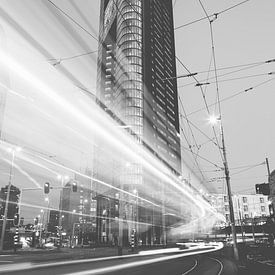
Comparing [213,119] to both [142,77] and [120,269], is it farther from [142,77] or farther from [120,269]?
[142,77]

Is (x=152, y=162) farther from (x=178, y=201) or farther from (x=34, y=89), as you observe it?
(x=34, y=89)

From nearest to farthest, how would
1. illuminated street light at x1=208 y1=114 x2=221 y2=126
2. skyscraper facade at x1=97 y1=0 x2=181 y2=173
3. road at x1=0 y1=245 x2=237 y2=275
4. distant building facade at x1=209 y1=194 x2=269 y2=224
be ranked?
road at x1=0 y1=245 x2=237 y2=275
illuminated street light at x1=208 y1=114 x2=221 y2=126
distant building facade at x1=209 y1=194 x2=269 y2=224
skyscraper facade at x1=97 y1=0 x2=181 y2=173

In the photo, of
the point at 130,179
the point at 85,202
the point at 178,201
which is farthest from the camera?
the point at 85,202

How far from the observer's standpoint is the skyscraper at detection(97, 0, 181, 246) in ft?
371

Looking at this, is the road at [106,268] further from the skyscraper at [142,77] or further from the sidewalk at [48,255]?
the skyscraper at [142,77]

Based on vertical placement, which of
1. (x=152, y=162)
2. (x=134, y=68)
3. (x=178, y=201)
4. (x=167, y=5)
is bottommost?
(x=178, y=201)

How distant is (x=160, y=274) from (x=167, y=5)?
179685 millimetres

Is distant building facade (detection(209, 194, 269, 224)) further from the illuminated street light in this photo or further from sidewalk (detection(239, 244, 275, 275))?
the illuminated street light

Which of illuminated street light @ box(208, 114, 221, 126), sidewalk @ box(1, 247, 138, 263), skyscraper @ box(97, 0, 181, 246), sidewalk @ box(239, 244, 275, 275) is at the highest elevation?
skyscraper @ box(97, 0, 181, 246)

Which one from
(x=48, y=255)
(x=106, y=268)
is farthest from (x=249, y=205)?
(x=106, y=268)

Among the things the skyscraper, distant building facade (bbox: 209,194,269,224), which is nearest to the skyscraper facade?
the skyscraper

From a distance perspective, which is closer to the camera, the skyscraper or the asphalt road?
the asphalt road

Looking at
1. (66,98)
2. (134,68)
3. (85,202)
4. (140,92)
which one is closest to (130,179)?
(140,92)

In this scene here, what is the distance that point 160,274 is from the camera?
1416 centimetres
